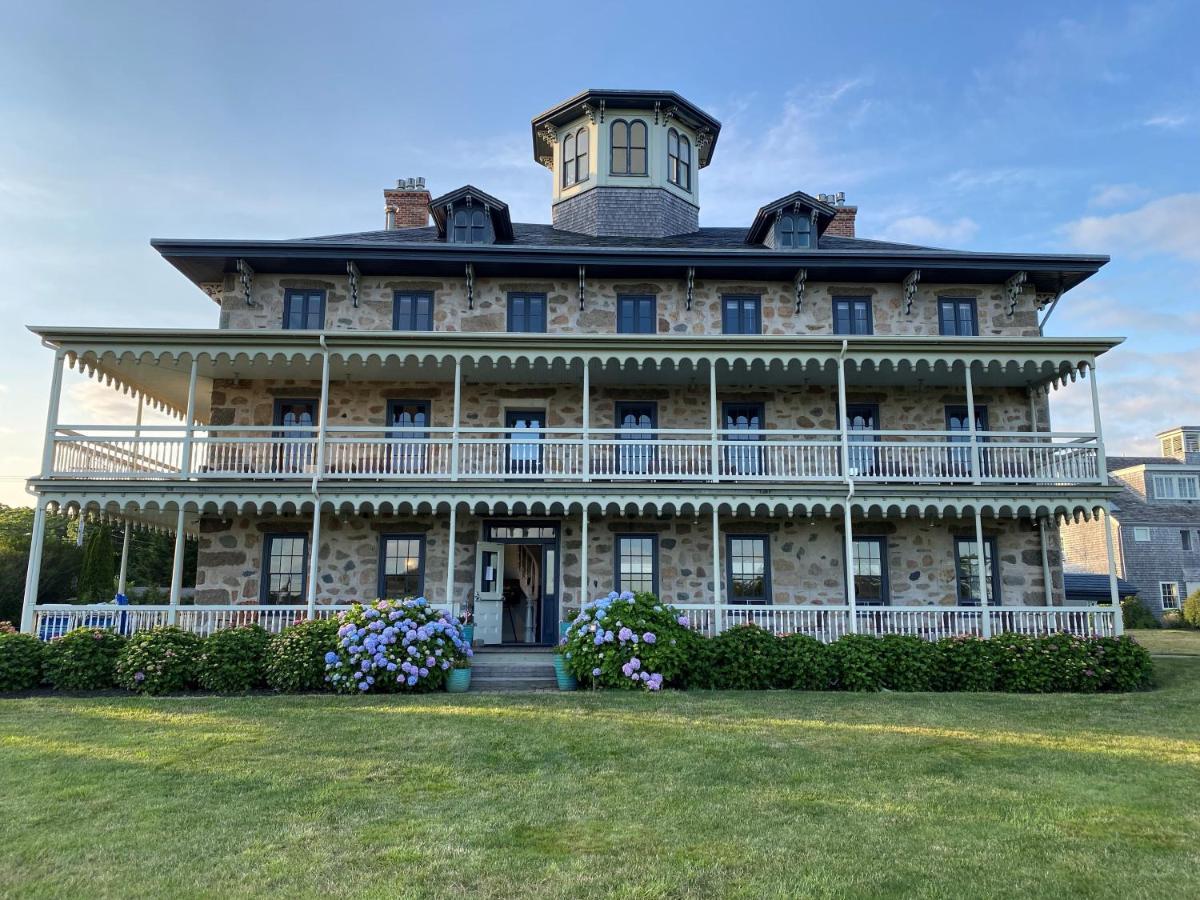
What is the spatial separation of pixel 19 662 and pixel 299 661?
4.10 m

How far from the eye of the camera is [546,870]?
517 cm

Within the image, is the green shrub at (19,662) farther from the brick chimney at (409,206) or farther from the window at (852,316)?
the window at (852,316)

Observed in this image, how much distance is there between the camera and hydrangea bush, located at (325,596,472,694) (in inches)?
461

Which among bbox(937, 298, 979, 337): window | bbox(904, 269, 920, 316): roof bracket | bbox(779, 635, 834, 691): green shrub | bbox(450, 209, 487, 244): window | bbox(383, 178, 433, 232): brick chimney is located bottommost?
bbox(779, 635, 834, 691): green shrub

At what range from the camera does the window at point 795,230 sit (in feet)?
59.3

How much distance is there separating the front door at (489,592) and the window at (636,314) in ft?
17.2

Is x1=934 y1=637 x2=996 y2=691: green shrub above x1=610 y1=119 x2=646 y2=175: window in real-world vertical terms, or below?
below

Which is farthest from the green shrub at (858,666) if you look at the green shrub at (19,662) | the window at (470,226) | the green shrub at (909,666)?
the green shrub at (19,662)

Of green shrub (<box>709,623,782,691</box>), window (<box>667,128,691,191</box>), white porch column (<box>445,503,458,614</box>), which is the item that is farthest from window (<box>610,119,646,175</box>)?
green shrub (<box>709,623,782,691</box>)

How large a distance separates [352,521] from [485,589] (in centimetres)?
292

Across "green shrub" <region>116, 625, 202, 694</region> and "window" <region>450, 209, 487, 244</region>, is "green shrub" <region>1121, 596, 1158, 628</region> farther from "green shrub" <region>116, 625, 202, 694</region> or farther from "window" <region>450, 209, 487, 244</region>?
"green shrub" <region>116, 625, 202, 694</region>

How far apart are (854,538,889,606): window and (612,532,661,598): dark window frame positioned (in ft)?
12.8

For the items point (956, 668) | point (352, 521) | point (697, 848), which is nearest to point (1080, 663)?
point (956, 668)

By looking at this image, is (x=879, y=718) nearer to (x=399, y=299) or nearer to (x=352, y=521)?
(x=352, y=521)
